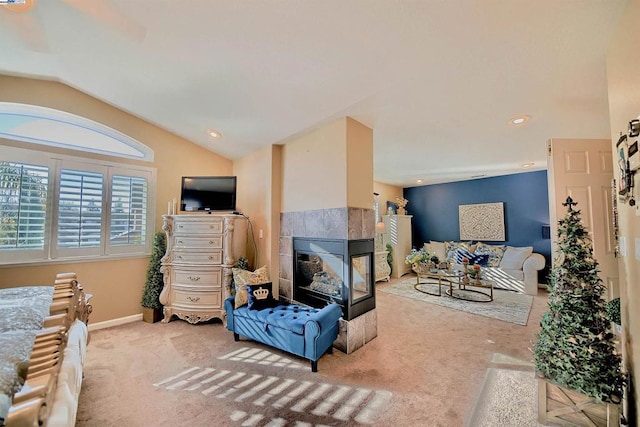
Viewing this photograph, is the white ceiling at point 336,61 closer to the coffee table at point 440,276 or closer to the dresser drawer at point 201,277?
the dresser drawer at point 201,277

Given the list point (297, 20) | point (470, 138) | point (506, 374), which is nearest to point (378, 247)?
point (470, 138)

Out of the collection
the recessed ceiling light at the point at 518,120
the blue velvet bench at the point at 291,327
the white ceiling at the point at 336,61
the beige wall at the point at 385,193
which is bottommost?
the blue velvet bench at the point at 291,327

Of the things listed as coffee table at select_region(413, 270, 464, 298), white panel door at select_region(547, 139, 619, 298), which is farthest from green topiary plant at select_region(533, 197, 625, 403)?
coffee table at select_region(413, 270, 464, 298)

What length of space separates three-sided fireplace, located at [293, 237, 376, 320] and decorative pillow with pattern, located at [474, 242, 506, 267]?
3830 mm

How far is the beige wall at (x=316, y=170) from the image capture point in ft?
8.71

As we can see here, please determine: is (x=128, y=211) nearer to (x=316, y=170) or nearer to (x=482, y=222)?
(x=316, y=170)

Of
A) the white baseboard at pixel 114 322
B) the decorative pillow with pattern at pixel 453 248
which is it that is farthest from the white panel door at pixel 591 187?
the white baseboard at pixel 114 322

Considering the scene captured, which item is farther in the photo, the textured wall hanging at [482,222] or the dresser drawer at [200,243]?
the textured wall hanging at [482,222]

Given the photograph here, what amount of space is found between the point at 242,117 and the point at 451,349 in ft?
11.3

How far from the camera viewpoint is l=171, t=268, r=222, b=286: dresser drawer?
3221mm

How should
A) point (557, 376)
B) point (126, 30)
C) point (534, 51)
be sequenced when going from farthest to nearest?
point (126, 30)
point (534, 51)
point (557, 376)

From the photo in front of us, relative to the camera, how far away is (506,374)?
83.8 inches

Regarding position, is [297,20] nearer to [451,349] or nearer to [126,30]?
[126,30]

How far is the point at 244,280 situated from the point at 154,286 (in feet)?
4.66
